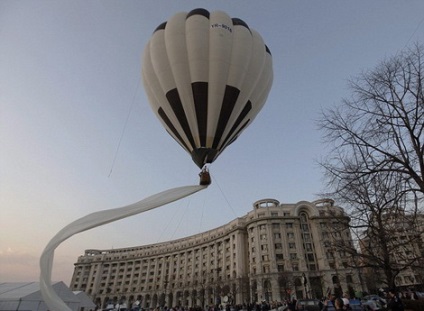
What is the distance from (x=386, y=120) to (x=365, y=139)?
870mm

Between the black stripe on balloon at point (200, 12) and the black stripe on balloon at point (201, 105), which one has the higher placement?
the black stripe on balloon at point (200, 12)

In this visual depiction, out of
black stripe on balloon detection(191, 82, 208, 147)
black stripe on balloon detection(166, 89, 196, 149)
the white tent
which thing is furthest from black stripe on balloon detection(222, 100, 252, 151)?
the white tent

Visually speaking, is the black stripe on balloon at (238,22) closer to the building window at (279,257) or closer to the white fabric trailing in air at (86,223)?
the white fabric trailing in air at (86,223)

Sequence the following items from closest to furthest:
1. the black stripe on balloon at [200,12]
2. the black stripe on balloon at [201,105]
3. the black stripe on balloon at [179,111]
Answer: the black stripe on balloon at [201,105] < the black stripe on balloon at [179,111] < the black stripe on balloon at [200,12]

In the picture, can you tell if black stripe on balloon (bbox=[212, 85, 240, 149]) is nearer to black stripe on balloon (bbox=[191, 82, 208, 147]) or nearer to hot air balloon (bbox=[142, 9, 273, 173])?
hot air balloon (bbox=[142, 9, 273, 173])

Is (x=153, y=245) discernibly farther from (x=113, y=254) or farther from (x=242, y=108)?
(x=242, y=108)

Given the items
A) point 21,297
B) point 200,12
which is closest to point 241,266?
point 21,297

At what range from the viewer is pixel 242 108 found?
959 cm

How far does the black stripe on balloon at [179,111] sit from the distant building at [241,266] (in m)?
Result: 31.0

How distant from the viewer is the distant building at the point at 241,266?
2013 inches

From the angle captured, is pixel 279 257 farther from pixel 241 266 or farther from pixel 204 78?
pixel 204 78

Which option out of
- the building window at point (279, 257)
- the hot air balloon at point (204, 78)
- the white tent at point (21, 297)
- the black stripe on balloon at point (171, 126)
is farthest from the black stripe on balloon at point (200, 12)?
the building window at point (279, 257)

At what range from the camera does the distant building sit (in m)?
51.1

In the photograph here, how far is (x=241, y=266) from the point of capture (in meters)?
59.9
